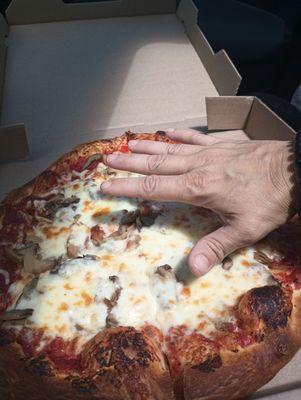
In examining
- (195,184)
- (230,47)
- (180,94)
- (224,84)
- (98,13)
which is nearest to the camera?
(195,184)

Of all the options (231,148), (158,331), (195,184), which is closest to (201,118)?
(231,148)

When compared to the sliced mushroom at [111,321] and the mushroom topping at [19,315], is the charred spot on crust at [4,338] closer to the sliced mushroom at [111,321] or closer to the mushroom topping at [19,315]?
the mushroom topping at [19,315]

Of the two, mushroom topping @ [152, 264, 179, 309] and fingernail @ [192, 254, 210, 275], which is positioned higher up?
fingernail @ [192, 254, 210, 275]

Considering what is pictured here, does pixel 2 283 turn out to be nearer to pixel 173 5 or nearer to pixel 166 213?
pixel 166 213

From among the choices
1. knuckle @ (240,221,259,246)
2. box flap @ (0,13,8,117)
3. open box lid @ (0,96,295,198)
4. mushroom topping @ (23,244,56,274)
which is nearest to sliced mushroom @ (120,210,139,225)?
mushroom topping @ (23,244,56,274)

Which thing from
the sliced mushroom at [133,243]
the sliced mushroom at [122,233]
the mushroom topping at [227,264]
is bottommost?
the mushroom topping at [227,264]

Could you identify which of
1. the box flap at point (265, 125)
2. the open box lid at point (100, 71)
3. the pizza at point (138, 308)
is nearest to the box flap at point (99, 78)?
the open box lid at point (100, 71)

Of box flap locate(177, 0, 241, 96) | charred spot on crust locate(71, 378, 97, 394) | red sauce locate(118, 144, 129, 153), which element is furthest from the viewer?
box flap locate(177, 0, 241, 96)

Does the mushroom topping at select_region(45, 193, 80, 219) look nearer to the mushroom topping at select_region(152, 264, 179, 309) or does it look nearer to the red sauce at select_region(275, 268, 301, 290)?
the mushroom topping at select_region(152, 264, 179, 309)
